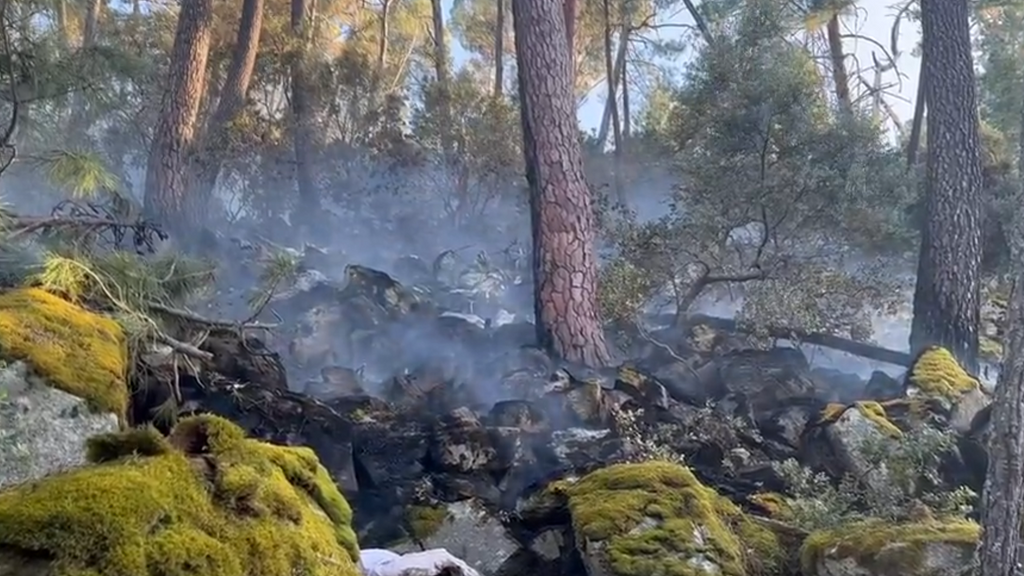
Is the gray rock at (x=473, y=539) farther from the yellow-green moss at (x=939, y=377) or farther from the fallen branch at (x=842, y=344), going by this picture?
the fallen branch at (x=842, y=344)

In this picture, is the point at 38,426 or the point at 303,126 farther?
the point at 303,126

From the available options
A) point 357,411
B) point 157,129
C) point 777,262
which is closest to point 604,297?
point 777,262

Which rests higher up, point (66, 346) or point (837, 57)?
point (837, 57)

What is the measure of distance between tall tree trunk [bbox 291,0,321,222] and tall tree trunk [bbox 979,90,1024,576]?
11.0 metres

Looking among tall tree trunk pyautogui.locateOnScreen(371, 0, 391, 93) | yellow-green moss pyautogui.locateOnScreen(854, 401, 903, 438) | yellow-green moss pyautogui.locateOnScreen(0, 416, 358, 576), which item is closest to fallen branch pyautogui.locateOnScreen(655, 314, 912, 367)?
yellow-green moss pyautogui.locateOnScreen(854, 401, 903, 438)

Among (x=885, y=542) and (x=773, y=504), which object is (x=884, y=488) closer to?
(x=773, y=504)

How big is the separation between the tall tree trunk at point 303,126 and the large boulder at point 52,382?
8963 millimetres

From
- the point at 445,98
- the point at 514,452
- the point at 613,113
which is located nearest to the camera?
the point at 514,452

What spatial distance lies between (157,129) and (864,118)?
8267 mm

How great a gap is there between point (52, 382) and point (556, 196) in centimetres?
459

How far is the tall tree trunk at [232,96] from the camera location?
11102 mm

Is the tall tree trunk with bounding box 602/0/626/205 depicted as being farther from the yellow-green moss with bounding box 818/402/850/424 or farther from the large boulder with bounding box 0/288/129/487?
the large boulder with bounding box 0/288/129/487

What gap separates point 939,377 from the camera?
5.19m

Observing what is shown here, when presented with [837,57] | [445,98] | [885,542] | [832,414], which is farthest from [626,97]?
[885,542]
